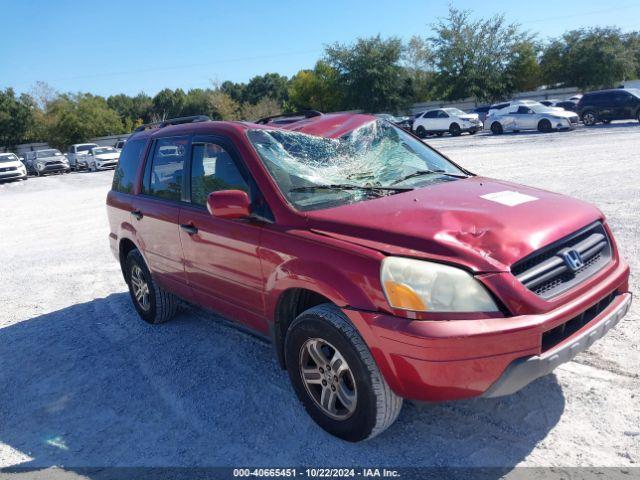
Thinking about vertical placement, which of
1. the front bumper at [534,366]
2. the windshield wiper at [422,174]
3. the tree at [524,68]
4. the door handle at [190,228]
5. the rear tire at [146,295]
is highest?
the tree at [524,68]

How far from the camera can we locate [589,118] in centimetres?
2645

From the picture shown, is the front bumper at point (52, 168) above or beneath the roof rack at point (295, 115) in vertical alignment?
beneath

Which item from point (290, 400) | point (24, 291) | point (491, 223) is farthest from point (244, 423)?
point (24, 291)

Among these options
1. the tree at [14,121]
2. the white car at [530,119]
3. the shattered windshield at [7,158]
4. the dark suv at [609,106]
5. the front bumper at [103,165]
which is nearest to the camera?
the dark suv at [609,106]

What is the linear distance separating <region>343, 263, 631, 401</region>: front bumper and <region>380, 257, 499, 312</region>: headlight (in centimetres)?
7

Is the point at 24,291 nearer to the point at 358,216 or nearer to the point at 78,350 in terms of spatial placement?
the point at 78,350

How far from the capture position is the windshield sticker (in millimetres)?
3203

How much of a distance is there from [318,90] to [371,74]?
439 inches

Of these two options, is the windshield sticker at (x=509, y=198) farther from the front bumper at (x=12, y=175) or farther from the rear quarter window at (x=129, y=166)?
the front bumper at (x=12, y=175)

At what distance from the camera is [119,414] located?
3602 mm

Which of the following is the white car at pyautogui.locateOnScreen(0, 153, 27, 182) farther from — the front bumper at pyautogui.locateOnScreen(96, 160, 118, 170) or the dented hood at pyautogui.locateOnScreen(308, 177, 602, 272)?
the dented hood at pyautogui.locateOnScreen(308, 177, 602, 272)

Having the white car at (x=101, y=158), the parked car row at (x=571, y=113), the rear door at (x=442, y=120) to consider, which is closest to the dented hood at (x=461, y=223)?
the parked car row at (x=571, y=113)

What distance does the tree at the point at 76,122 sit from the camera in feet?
178

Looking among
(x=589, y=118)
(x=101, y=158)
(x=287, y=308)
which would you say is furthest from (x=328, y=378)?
(x=101, y=158)
